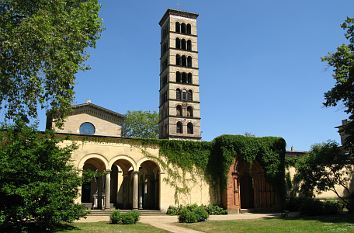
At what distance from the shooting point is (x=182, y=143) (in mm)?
31391

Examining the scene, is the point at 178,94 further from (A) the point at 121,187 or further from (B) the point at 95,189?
(B) the point at 95,189

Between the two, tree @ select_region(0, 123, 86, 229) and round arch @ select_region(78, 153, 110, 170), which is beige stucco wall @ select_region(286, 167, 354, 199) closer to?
round arch @ select_region(78, 153, 110, 170)

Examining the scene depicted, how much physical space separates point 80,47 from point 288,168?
22.0 m

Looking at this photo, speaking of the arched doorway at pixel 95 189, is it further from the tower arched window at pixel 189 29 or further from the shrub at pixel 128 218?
the tower arched window at pixel 189 29

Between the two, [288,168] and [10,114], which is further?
[288,168]

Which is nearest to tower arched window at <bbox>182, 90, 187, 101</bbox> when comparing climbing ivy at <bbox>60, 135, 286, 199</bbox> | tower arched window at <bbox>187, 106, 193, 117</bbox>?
tower arched window at <bbox>187, 106, 193, 117</bbox>

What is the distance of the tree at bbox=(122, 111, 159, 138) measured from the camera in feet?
221

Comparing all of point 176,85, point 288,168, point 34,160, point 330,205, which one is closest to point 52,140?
point 34,160

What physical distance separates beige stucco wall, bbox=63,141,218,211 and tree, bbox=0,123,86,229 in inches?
416

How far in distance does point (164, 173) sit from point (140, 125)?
1494 inches

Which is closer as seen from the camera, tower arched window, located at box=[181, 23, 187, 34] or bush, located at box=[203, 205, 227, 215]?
bush, located at box=[203, 205, 227, 215]

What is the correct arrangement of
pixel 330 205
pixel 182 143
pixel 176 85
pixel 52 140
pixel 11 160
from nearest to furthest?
pixel 11 160 → pixel 52 140 → pixel 330 205 → pixel 182 143 → pixel 176 85

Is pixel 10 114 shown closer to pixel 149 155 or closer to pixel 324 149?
pixel 149 155

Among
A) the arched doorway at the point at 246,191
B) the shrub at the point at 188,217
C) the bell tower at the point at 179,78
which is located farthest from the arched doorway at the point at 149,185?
the bell tower at the point at 179,78
